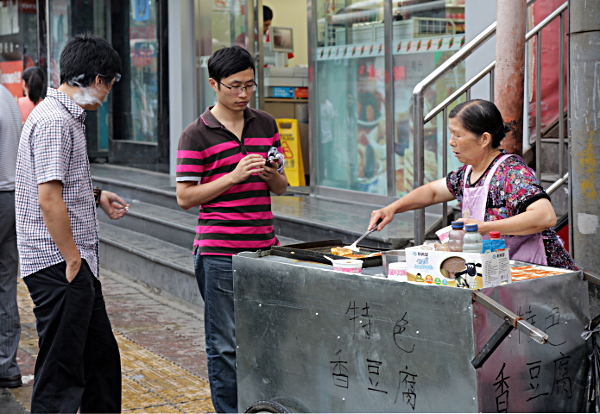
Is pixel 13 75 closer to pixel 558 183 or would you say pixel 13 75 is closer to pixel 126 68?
pixel 126 68

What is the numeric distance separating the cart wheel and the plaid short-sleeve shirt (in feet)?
3.55

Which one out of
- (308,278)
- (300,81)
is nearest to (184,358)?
(308,278)

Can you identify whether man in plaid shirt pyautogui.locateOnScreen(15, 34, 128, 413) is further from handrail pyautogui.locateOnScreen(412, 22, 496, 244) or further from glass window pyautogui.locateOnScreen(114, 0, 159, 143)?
glass window pyautogui.locateOnScreen(114, 0, 159, 143)

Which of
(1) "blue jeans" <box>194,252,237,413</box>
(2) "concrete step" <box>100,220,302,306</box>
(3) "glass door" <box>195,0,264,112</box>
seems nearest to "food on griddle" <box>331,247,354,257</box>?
(1) "blue jeans" <box>194,252,237,413</box>

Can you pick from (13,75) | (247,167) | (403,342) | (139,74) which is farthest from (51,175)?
(13,75)

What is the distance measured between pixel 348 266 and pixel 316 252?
1.13 feet

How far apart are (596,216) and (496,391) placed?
1.28 meters

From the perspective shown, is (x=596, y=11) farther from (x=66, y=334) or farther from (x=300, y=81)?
(x=300, y=81)

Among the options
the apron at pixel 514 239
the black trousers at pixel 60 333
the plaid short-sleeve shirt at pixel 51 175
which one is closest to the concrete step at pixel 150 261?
the black trousers at pixel 60 333

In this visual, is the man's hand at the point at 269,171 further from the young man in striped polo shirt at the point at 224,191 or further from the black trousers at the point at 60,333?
the black trousers at the point at 60,333

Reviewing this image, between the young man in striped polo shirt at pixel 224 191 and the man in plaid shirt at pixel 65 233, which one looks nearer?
the man in plaid shirt at pixel 65 233

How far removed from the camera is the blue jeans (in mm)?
4035

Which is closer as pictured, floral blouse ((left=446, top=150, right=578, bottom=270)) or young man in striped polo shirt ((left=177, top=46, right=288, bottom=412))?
floral blouse ((left=446, top=150, right=578, bottom=270))

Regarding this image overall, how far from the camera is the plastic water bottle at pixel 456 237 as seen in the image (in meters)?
2.94
